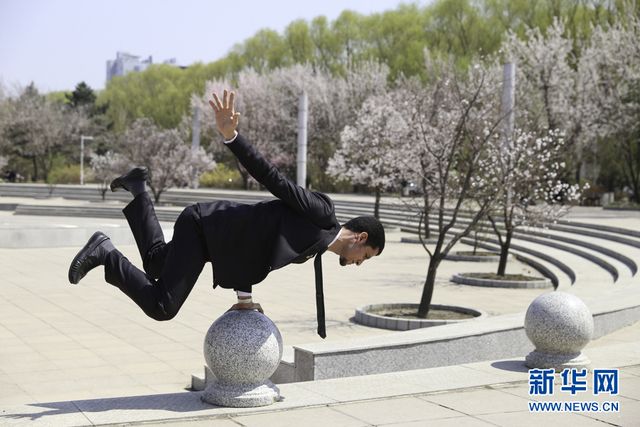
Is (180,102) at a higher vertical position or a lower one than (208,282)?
higher

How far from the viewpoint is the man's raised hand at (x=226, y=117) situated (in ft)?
13.3

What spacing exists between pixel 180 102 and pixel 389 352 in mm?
62537

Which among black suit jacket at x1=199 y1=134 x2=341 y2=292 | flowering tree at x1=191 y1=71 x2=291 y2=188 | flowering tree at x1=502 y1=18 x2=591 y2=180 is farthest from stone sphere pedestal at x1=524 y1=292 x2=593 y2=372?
flowering tree at x1=191 y1=71 x2=291 y2=188

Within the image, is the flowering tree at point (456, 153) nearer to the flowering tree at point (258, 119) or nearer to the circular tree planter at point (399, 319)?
the circular tree planter at point (399, 319)

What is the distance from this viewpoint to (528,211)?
548 inches

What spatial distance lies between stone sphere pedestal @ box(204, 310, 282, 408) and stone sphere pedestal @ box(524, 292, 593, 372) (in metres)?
2.37

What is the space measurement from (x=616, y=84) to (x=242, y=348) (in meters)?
31.9

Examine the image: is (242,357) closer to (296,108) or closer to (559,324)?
(559,324)

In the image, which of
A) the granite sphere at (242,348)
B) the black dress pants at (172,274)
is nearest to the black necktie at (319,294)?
the granite sphere at (242,348)

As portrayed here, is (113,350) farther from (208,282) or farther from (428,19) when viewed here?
(428,19)

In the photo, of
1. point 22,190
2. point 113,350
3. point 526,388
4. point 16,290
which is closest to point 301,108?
point 22,190

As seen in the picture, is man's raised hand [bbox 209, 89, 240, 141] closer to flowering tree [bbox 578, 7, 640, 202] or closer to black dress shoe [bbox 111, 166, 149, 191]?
black dress shoe [bbox 111, 166, 149, 191]

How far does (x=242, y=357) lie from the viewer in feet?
14.6

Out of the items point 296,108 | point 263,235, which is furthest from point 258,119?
point 263,235
